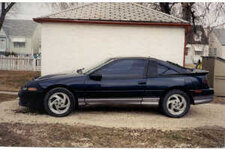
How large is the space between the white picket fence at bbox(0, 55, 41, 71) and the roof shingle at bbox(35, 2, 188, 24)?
830 cm

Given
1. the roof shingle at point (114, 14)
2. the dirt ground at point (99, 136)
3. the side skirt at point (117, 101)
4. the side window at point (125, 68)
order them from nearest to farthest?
the dirt ground at point (99, 136), the side skirt at point (117, 101), the side window at point (125, 68), the roof shingle at point (114, 14)

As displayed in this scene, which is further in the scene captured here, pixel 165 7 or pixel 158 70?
pixel 165 7

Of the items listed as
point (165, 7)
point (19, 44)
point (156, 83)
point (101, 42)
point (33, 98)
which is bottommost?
point (33, 98)

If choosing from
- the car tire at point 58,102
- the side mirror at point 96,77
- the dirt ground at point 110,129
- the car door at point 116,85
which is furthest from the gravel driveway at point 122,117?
the side mirror at point 96,77

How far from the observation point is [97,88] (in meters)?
6.05

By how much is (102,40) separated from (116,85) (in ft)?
12.3

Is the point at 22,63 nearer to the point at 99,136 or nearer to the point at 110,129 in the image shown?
the point at 110,129

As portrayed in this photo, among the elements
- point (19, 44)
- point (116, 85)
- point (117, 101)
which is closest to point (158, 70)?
point (116, 85)

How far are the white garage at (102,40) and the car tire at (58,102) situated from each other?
3.66 metres

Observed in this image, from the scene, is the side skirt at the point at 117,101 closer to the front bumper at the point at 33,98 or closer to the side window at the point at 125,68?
the side window at the point at 125,68

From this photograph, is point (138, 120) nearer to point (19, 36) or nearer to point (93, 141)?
point (93, 141)

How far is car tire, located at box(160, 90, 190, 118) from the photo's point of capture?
6223 mm

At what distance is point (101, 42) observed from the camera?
953cm

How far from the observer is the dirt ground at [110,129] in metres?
4.43
